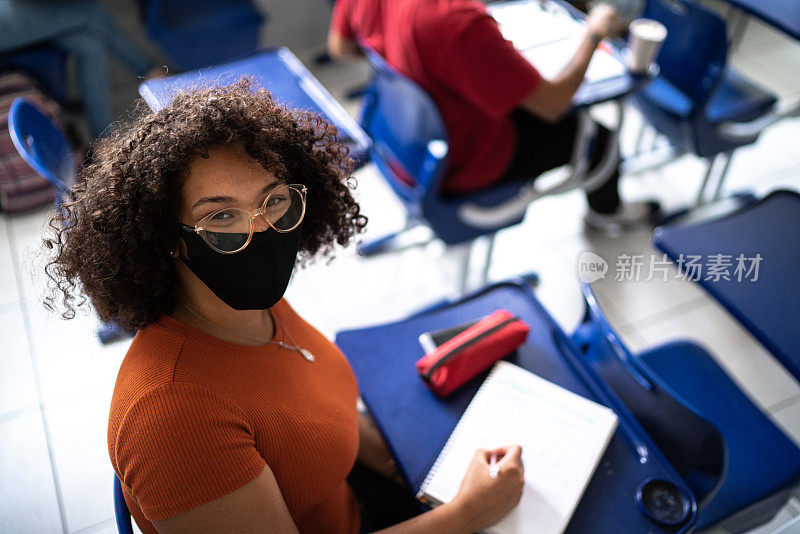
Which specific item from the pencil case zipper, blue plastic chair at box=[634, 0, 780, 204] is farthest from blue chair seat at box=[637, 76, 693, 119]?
the pencil case zipper

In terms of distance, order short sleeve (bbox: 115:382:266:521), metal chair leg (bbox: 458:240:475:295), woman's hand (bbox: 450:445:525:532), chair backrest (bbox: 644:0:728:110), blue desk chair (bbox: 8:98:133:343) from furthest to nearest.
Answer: metal chair leg (bbox: 458:240:475:295)
chair backrest (bbox: 644:0:728:110)
blue desk chair (bbox: 8:98:133:343)
woman's hand (bbox: 450:445:525:532)
short sleeve (bbox: 115:382:266:521)

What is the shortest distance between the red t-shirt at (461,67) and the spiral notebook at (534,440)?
0.83m

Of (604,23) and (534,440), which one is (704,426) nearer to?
(534,440)

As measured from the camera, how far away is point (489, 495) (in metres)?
1.10

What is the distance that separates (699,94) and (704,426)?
1.54 meters

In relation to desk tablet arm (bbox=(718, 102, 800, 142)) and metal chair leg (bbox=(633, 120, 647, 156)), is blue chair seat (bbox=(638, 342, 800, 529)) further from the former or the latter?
metal chair leg (bbox=(633, 120, 647, 156))

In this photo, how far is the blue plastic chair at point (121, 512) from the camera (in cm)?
106

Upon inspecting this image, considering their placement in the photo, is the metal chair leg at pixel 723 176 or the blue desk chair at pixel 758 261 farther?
the metal chair leg at pixel 723 176

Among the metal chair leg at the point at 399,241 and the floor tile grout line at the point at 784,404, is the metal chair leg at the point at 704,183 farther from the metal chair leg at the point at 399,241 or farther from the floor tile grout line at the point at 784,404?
the metal chair leg at the point at 399,241

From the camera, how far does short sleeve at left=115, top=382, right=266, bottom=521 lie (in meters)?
0.89

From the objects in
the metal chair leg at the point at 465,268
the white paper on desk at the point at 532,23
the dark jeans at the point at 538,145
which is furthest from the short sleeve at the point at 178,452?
the white paper on desk at the point at 532,23

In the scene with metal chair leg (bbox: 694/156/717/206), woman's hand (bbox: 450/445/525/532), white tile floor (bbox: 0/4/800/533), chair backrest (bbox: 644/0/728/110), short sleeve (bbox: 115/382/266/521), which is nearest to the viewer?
short sleeve (bbox: 115/382/266/521)

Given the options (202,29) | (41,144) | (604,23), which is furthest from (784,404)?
(202,29)

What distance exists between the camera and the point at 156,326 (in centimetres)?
104
